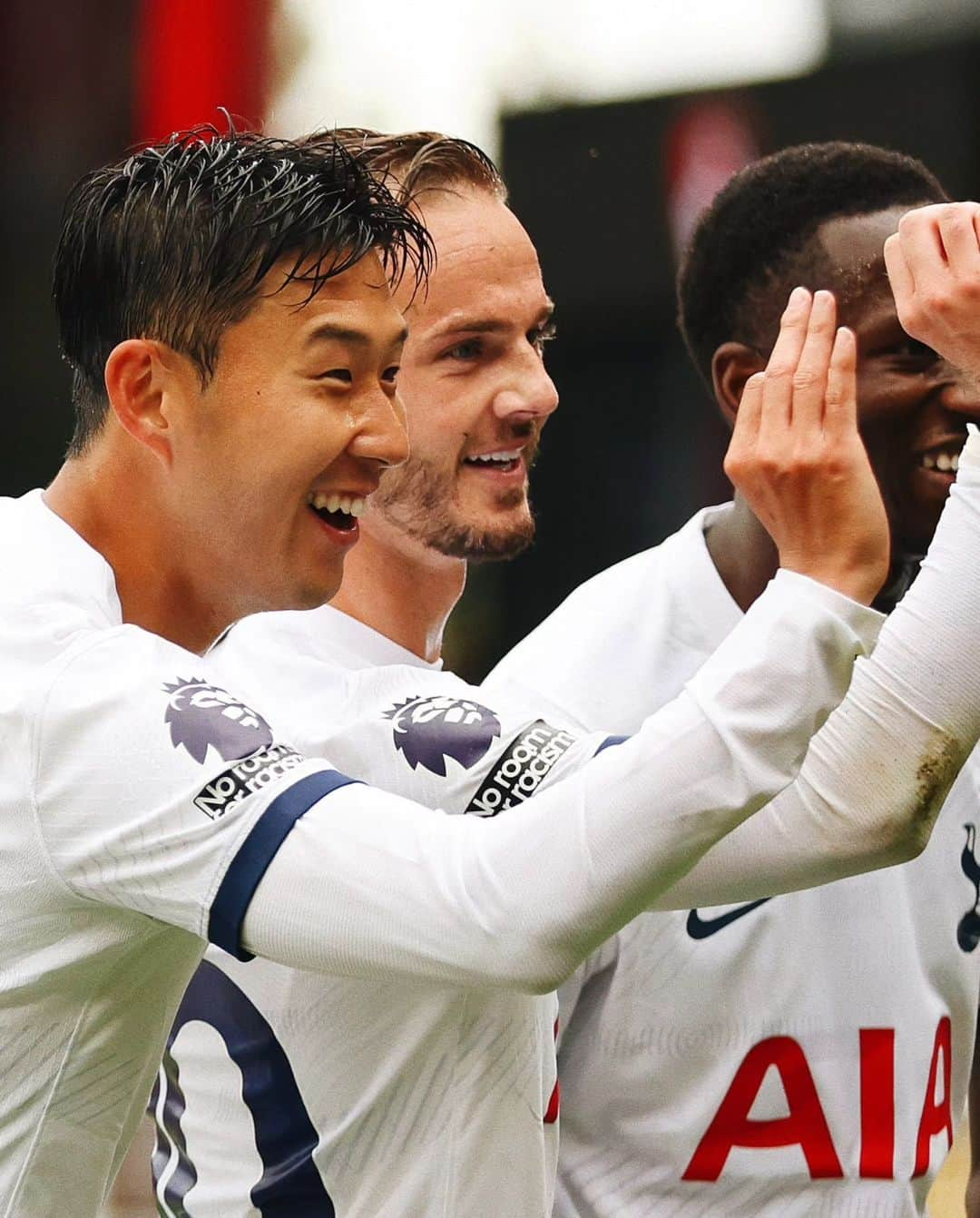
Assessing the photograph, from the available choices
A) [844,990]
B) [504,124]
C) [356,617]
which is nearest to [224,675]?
[356,617]

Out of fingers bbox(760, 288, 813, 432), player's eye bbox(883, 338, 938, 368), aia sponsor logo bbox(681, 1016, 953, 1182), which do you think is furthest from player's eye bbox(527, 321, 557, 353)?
aia sponsor logo bbox(681, 1016, 953, 1182)

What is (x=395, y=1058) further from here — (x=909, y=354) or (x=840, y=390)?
(x=909, y=354)

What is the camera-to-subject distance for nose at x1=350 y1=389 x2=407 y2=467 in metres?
2.36

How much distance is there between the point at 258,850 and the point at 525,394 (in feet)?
3.70

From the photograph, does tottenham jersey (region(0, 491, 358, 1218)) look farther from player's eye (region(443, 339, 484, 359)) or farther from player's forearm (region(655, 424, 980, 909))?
player's eye (region(443, 339, 484, 359))

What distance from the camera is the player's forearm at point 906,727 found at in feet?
7.08

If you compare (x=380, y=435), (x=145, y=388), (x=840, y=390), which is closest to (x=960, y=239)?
(x=840, y=390)

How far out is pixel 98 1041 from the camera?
2225 millimetres

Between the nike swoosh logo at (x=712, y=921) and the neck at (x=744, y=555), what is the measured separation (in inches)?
18.5

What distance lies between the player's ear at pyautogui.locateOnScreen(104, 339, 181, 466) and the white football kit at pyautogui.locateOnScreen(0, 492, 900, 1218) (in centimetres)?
26

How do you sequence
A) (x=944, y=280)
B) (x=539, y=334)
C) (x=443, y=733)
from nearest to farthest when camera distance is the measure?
1. (x=944, y=280)
2. (x=443, y=733)
3. (x=539, y=334)

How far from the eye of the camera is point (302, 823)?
1980 mm

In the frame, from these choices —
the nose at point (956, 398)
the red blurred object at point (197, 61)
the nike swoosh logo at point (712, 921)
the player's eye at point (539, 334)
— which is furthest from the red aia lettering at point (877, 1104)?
the red blurred object at point (197, 61)

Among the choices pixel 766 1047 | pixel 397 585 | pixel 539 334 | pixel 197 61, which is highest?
pixel 197 61
